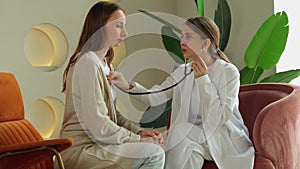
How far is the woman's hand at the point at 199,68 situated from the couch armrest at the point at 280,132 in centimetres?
33

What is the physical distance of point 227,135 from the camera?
236 cm

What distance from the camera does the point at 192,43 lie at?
2.40 meters

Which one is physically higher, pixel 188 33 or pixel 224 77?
pixel 188 33

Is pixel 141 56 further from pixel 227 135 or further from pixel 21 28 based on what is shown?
pixel 227 135

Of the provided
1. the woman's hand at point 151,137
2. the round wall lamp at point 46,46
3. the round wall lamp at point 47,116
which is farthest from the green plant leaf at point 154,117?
the woman's hand at point 151,137

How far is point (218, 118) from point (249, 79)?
112 centimetres

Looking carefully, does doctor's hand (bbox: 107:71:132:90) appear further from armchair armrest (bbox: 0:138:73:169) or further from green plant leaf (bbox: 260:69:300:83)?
green plant leaf (bbox: 260:69:300:83)

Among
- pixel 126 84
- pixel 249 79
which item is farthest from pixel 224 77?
pixel 249 79

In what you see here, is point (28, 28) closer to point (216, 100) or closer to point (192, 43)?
point (192, 43)

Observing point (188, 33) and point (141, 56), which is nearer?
point (188, 33)

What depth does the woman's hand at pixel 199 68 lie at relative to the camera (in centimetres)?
233

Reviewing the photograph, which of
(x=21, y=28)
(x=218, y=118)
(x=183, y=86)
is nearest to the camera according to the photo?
(x=218, y=118)

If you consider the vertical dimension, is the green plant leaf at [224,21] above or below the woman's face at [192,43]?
below

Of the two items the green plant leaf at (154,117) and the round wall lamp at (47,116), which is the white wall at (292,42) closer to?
the green plant leaf at (154,117)
